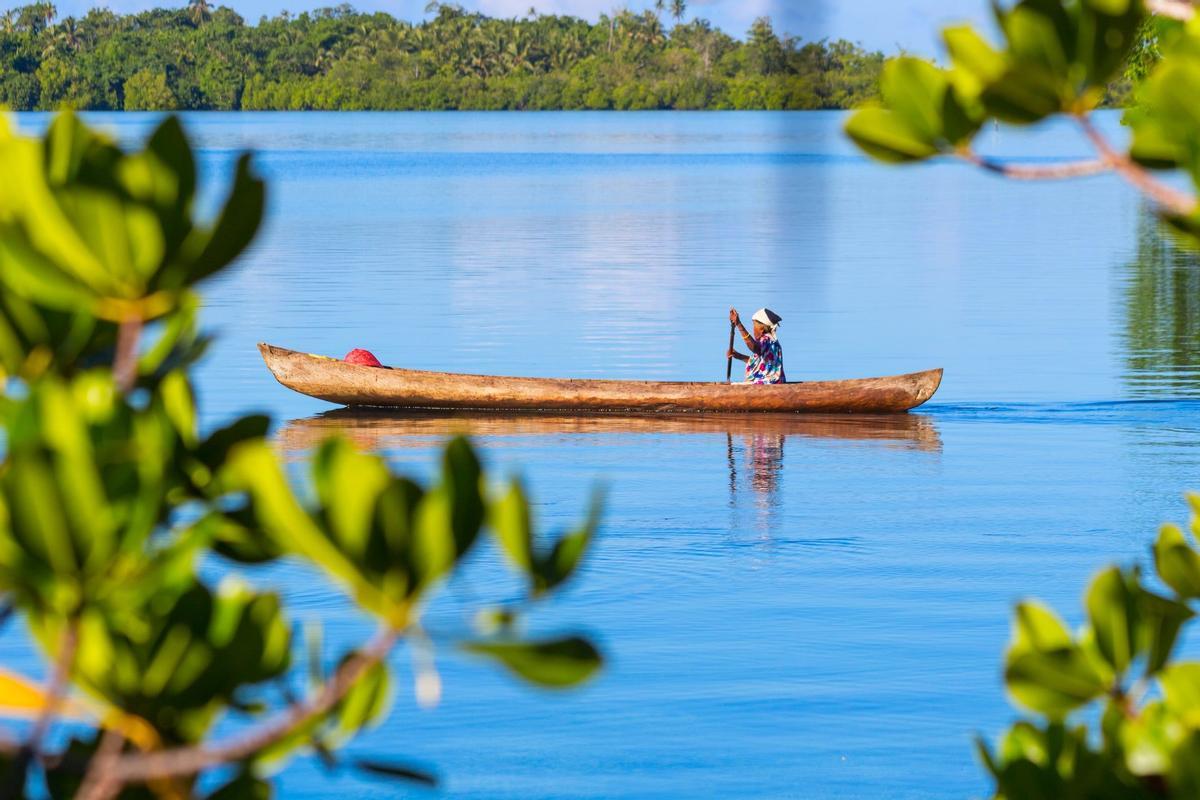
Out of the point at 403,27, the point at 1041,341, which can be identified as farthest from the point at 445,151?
the point at 1041,341

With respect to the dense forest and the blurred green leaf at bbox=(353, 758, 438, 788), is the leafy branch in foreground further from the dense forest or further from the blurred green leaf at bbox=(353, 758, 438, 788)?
the dense forest

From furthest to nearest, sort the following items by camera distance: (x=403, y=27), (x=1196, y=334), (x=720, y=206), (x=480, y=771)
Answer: (x=403, y=27)
(x=720, y=206)
(x=1196, y=334)
(x=480, y=771)

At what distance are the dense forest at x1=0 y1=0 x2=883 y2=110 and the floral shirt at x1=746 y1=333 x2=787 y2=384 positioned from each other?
124559 mm

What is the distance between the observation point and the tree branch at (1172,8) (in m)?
1.38

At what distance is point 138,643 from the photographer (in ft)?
4.37

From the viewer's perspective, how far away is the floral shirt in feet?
52.3

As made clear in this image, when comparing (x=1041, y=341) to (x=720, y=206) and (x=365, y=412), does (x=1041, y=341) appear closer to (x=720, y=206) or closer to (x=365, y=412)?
(x=365, y=412)

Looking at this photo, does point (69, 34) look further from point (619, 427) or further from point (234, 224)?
point (234, 224)

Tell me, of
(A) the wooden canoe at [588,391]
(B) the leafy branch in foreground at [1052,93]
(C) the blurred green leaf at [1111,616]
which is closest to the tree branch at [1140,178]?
(B) the leafy branch in foreground at [1052,93]

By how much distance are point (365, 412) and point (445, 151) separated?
78019mm

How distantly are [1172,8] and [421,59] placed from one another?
5951 inches

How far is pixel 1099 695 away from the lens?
5.05 feet

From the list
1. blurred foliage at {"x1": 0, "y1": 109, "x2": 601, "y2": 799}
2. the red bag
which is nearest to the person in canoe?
the red bag

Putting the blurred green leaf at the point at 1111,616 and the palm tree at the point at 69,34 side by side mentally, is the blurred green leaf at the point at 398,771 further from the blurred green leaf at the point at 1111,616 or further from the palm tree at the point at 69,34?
the palm tree at the point at 69,34
